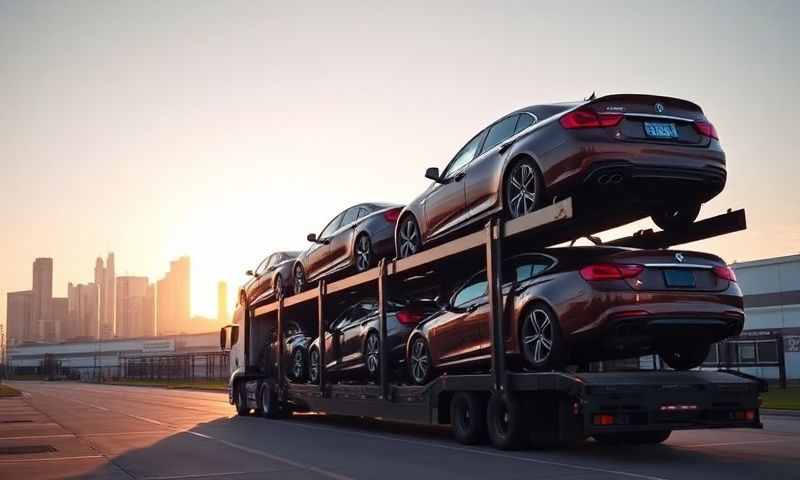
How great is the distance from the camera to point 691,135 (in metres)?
9.34

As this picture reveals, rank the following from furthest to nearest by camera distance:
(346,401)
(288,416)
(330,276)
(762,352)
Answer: (762,352)
(288,416)
(330,276)
(346,401)

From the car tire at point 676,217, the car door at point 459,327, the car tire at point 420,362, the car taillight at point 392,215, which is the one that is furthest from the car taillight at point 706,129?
the car taillight at point 392,215

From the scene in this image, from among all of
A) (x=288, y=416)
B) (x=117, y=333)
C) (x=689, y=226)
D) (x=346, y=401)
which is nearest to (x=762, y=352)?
(x=288, y=416)

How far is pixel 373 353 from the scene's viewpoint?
13.7 m

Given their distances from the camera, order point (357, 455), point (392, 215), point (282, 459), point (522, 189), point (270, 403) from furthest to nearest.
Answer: point (270, 403)
point (392, 215)
point (357, 455)
point (282, 459)
point (522, 189)

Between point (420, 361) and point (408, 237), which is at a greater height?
point (408, 237)

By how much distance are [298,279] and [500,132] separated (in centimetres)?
774

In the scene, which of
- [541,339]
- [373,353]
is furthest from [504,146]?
[373,353]

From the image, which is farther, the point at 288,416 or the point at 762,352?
the point at 762,352

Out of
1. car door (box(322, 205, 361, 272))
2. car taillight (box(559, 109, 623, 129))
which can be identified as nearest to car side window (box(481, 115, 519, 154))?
car taillight (box(559, 109, 623, 129))

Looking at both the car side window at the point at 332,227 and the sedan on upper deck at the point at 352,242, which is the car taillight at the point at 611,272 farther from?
the car side window at the point at 332,227

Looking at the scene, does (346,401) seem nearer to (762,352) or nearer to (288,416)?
(288,416)

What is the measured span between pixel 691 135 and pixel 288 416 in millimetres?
11783

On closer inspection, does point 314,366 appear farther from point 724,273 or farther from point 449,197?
point 724,273
